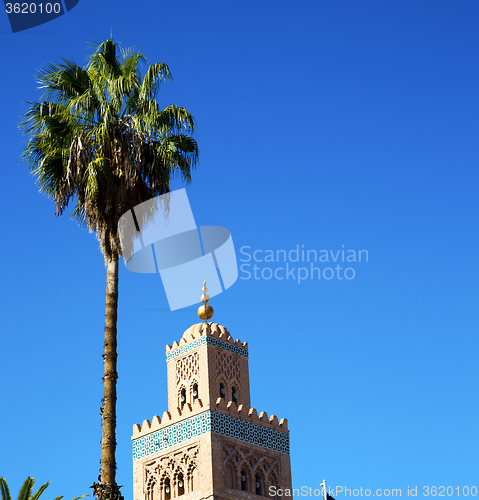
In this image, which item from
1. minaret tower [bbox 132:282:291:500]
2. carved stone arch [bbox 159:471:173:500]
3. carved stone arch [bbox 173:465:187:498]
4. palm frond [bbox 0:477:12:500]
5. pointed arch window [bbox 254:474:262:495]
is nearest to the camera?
palm frond [bbox 0:477:12:500]

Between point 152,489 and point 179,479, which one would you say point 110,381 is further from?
point 152,489

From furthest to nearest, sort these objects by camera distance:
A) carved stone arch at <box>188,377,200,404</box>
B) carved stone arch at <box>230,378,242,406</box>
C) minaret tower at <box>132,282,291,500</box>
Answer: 1. carved stone arch at <box>230,378,242,406</box>
2. carved stone arch at <box>188,377,200,404</box>
3. minaret tower at <box>132,282,291,500</box>

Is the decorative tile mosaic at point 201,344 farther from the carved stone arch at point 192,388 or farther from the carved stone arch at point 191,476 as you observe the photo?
the carved stone arch at point 191,476

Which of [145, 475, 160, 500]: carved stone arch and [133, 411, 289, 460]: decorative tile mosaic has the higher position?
[133, 411, 289, 460]: decorative tile mosaic

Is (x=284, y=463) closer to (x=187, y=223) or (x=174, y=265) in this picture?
(x=174, y=265)

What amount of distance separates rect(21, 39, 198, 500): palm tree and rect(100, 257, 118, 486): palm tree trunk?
26mm

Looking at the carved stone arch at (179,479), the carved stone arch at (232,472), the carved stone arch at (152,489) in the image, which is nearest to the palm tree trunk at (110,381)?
the carved stone arch at (232,472)

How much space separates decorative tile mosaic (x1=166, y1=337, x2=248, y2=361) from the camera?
32.2 metres

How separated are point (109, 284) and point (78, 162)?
2.77 metres

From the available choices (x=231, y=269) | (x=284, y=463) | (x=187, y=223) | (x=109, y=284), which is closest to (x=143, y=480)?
(x=284, y=463)

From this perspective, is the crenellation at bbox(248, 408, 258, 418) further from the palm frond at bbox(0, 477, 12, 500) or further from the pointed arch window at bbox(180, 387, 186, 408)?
the palm frond at bbox(0, 477, 12, 500)

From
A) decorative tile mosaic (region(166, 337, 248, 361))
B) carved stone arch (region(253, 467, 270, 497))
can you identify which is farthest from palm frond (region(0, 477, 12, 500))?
decorative tile mosaic (region(166, 337, 248, 361))

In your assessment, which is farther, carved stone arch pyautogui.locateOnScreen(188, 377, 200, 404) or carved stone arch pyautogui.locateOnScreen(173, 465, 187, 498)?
carved stone arch pyautogui.locateOnScreen(188, 377, 200, 404)

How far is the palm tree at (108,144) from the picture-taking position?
57.7 feet
